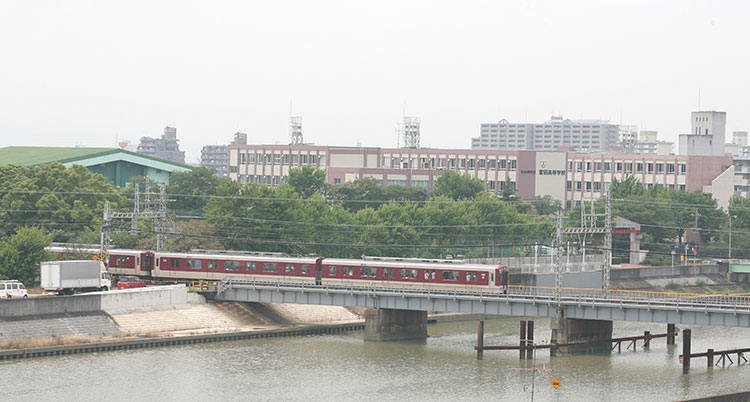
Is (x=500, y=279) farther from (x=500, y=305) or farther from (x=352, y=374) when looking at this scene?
(x=352, y=374)

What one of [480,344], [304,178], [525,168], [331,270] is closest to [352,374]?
[480,344]

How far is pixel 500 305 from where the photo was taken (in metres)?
73.4

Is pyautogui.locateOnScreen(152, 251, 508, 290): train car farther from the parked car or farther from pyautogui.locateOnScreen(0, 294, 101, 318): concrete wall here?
pyautogui.locateOnScreen(0, 294, 101, 318): concrete wall

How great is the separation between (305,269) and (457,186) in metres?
73.6

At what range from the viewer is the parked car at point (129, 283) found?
3278 inches

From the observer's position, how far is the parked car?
8325 cm

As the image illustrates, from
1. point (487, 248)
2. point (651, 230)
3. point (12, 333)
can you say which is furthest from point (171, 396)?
point (651, 230)

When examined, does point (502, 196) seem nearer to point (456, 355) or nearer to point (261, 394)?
point (456, 355)

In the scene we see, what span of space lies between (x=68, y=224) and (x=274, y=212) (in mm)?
19410

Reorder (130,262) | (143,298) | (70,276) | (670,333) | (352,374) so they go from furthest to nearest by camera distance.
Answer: (130,262) → (670,333) → (143,298) → (70,276) → (352,374)

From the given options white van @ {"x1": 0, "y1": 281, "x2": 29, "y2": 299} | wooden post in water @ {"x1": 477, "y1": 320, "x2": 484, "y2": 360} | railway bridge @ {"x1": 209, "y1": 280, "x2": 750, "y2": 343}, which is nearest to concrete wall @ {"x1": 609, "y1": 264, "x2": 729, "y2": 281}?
railway bridge @ {"x1": 209, "y1": 280, "x2": 750, "y2": 343}

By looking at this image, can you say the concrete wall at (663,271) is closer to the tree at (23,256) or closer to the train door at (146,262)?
the train door at (146,262)

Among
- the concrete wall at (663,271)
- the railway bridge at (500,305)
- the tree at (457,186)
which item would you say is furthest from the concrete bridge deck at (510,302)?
the tree at (457,186)

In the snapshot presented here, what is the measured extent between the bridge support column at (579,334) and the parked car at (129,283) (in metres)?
30.2
